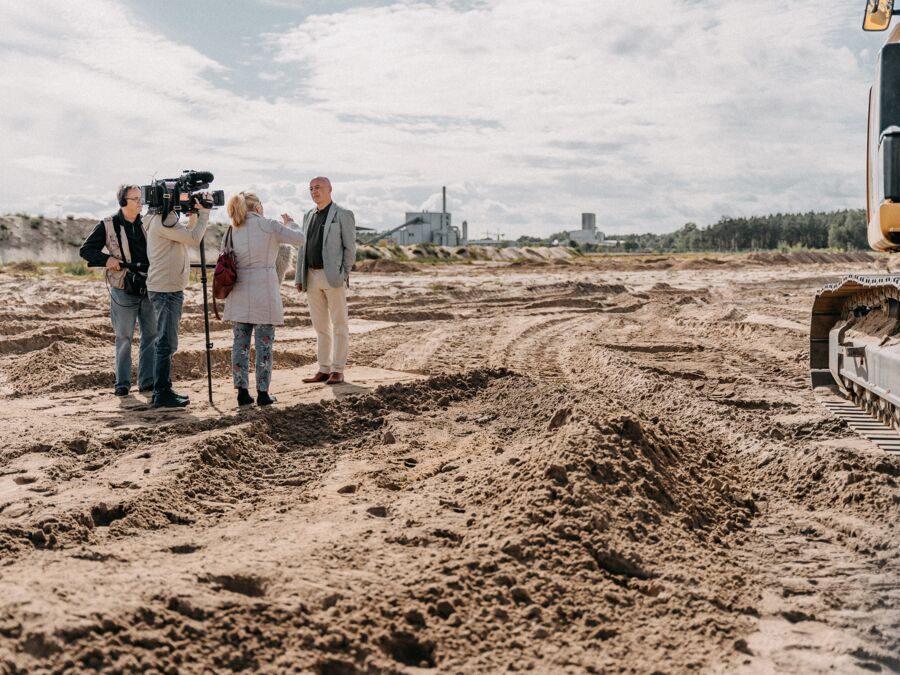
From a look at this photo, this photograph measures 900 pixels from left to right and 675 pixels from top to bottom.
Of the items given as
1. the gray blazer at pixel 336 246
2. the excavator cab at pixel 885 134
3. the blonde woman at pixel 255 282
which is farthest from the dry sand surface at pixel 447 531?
the excavator cab at pixel 885 134

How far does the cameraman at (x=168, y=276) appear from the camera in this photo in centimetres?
794

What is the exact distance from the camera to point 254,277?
25.6ft

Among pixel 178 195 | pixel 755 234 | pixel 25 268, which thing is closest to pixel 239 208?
pixel 178 195

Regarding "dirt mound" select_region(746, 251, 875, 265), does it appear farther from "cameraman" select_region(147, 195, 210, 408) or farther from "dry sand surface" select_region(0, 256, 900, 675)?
"cameraman" select_region(147, 195, 210, 408)

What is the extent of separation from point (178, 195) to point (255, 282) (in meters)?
1.09

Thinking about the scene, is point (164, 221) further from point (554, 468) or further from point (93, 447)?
point (554, 468)

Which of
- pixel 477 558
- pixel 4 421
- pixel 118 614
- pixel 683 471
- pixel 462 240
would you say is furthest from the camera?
pixel 462 240

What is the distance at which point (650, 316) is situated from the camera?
18.7 metres

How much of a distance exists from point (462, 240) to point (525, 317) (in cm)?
5982

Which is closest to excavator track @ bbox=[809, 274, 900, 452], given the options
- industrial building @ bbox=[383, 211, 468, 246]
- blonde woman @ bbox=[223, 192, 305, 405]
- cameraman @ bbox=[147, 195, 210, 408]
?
blonde woman @ bbox=[223, 192, 305, 405]

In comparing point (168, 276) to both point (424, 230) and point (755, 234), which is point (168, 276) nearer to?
point (424, 230)

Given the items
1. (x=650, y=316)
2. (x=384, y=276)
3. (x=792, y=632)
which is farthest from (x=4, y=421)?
(x=384, y=276)

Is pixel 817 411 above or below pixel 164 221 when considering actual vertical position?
below

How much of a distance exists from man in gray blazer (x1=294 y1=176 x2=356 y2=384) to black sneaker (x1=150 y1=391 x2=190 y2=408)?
1.59 meters
